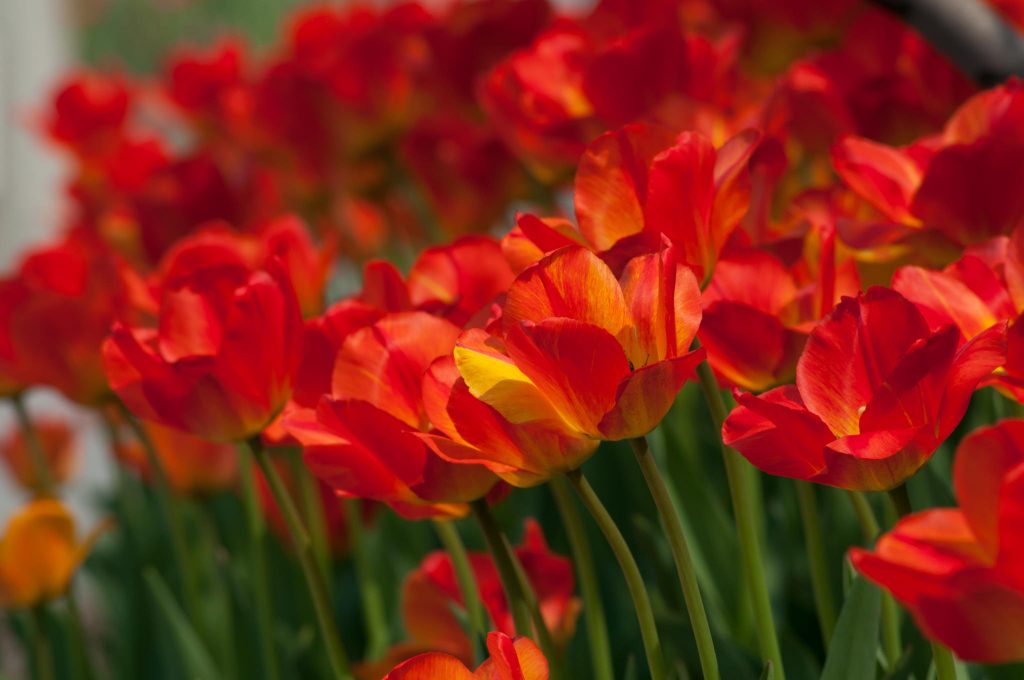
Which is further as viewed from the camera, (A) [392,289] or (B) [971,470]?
(A) [392,289]

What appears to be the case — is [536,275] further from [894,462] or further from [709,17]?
[709,17]

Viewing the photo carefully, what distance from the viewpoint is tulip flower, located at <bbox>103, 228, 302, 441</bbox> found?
0.50m

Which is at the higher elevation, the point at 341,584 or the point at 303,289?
the point at 303,289

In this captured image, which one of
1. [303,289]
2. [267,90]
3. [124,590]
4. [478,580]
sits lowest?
[124,590]

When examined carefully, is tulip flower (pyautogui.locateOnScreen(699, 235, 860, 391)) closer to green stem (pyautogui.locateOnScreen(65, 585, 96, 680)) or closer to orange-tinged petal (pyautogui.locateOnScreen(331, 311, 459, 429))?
orange-tinged petal (pyautogui.locateOnScreen(331, 311, 459, 429))

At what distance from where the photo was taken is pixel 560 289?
364mm

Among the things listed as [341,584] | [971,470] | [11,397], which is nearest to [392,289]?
[971,470]

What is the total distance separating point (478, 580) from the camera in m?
0.61

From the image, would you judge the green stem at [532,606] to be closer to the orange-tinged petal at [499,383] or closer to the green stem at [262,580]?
the orange-tinged petal at [499,383]

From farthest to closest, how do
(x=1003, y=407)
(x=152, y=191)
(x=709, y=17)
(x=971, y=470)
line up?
1. (x=152, y=191)
2. (x=709, y=17)
3. (x=1003, y=407)
4. (x=971, y=470)

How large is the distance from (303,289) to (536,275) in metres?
0.38

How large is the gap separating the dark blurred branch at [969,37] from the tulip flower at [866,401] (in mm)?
319

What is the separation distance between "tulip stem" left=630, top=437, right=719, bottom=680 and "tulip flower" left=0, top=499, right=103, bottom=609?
445 mm

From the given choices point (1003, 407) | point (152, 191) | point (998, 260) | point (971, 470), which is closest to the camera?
point (971, 470)
